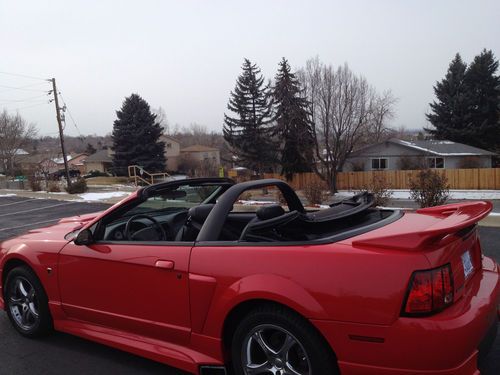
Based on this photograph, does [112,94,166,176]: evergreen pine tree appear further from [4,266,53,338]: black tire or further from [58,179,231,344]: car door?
[58,179,231,344]: car door

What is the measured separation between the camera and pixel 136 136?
56.0 m

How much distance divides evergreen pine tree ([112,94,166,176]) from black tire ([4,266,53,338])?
5314 centimetres

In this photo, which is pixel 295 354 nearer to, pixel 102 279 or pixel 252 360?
pixel 252 360

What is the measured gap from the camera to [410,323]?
2242mm

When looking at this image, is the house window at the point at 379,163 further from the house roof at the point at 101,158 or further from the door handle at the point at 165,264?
the door handle at the point at 165,264

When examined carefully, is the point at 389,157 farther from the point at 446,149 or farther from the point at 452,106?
the point at 452,106

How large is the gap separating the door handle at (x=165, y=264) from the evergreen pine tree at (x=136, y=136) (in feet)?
179

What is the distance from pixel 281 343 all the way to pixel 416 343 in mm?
795

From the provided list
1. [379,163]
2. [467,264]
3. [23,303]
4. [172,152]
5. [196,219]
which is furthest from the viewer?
[172,152]

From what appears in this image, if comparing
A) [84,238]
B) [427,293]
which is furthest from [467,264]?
[84,238]

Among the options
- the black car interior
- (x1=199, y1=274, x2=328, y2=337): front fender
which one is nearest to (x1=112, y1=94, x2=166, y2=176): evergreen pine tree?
the black car interior

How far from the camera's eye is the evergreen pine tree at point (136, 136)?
5634 cm

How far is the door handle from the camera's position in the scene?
3.03m

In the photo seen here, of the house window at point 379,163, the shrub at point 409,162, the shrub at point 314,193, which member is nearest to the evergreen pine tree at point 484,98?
the shrub at point 409,162
